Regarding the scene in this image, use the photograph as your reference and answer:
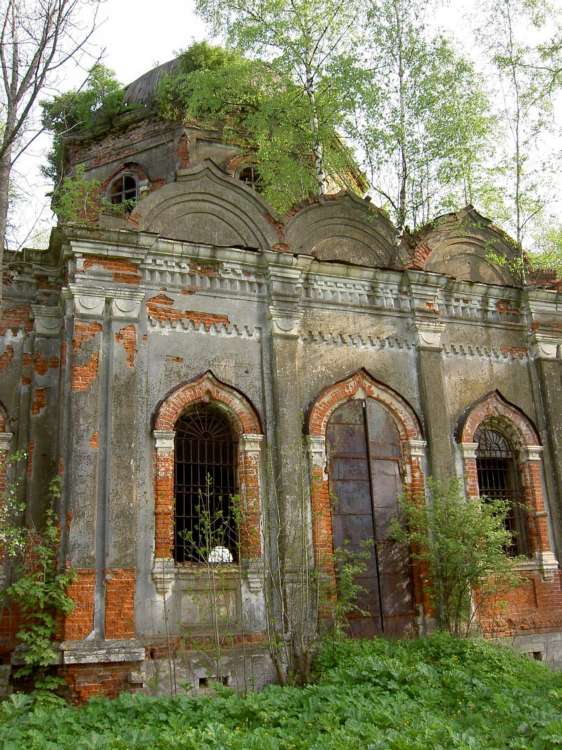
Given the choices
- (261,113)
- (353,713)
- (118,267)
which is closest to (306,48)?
(261,113)

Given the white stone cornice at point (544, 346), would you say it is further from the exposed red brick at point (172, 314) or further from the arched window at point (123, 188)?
the arched window at point (123, 188)

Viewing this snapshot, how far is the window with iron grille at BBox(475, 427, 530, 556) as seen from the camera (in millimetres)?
12297

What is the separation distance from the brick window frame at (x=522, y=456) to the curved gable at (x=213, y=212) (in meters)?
4.39

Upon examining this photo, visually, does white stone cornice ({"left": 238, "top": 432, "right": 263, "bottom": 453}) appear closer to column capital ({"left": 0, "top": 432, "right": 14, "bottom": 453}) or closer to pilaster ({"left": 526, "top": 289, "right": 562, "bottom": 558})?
column capital ({"left": 0, "top": 432, "right": 14, "bottom": 453})

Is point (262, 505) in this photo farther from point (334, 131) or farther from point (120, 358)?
point (334, 131)

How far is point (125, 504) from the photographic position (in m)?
9.39

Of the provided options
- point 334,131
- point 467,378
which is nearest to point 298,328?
point 467,378

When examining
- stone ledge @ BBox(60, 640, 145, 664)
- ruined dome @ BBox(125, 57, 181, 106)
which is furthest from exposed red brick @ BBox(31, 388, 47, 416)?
ruined dome @ BBox(125, 57, 181, 106)

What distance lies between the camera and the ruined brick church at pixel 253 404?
9406mm

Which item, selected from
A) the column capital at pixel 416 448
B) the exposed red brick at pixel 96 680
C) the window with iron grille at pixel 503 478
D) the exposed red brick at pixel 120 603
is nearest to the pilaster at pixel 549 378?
the window with iron grille at pixel 503 478

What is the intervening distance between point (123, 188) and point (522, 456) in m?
9.95

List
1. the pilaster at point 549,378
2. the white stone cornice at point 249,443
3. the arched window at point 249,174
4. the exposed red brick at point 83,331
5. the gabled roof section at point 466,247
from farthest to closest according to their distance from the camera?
the arched window at point 249,174 → the gabled roof section at point 466,247 → the pilaster at point 549,378 → the white stone cornice at point 249,443 → the exposed red brick at point 83,331

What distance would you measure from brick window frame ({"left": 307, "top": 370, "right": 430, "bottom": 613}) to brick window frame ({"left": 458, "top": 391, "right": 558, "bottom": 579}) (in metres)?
0.89

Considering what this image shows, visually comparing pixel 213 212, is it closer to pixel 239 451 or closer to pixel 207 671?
pixel 239 451
